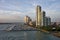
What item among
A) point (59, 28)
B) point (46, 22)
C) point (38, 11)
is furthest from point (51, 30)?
point (38, 11)

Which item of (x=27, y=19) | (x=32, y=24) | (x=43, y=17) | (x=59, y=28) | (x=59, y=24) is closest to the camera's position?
(x=59, y=28)

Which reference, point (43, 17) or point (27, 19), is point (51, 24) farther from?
point (27, 19)

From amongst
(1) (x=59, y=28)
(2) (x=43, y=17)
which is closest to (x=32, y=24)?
(2) (x=43, y=17)

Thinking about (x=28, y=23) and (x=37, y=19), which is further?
(x=28, y=23)

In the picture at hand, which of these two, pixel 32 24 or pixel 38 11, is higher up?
pixel 38 11

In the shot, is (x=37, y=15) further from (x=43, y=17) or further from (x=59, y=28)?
(x=59, y=28)

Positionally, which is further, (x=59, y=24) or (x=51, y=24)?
(x=51, y=24)

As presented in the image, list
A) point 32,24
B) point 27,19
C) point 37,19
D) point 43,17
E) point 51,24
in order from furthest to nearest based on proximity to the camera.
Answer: point 27,19, point 32,24, point 37,19, point 43,17, point 51,24

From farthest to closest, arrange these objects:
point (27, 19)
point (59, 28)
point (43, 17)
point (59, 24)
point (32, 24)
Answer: point (27, 19) → point (32, 24) → point (43, 17) → point (59, 24) → point (59, 28)

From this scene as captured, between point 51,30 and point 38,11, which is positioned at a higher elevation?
point 38,11
